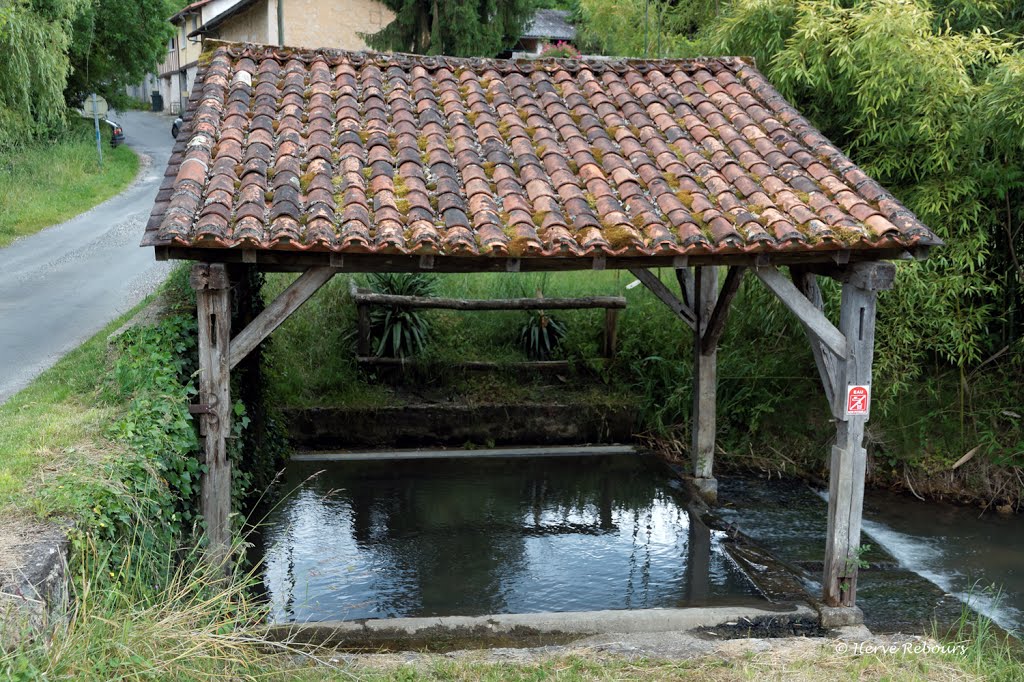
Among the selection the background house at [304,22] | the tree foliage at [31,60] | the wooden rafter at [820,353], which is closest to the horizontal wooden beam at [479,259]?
the wooden rafter at [820,353]

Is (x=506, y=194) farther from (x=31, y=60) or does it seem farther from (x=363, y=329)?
(x=31, y=60)

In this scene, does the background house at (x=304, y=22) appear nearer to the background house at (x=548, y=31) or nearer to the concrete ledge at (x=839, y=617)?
the background house at (x=548, y=31)

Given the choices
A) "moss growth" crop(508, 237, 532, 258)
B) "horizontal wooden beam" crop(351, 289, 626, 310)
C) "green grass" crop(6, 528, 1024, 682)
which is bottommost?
"green grass" crop(6, 528, 1024, 682)

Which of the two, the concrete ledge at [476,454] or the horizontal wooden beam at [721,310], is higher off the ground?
the horizontal wooden beam at [721,310]

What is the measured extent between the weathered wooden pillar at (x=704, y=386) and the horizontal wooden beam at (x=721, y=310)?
1.5 inches

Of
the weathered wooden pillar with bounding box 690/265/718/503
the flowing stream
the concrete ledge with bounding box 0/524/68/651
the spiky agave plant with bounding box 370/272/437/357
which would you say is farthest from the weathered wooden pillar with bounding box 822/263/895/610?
the spiky agave plant with bounding box 370/272/437/357

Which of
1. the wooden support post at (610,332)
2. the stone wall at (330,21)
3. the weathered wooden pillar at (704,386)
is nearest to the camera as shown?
the weathered wooden pillar at (704,386)

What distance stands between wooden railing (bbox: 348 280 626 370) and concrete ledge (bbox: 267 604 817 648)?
5316 mm

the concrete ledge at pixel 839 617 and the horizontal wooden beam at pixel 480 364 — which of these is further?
the horizontal wooden beam at pixel 480 364

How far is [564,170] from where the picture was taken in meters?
6.39

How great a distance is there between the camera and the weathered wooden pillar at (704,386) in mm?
8727

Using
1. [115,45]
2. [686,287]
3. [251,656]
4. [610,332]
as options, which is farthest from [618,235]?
[115,45]

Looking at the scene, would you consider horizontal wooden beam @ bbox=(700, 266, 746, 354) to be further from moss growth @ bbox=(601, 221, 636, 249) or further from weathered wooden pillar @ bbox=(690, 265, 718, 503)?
moss growth @ bbox=(601, 221, 636, 249)

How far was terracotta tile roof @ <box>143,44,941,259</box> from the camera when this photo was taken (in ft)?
18.0
